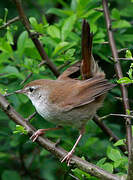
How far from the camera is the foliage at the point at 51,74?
3.54 metres

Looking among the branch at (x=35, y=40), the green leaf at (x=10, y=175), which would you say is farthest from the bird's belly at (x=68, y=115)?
the green leaf at (x=10, y=175)

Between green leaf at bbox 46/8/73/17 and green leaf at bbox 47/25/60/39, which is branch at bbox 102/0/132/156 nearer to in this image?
green leaf at bbox 47/25/60/39

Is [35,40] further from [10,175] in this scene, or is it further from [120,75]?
[10,175]

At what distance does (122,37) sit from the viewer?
13.2 feet

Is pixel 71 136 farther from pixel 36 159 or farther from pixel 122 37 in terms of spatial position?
pixel 122 37

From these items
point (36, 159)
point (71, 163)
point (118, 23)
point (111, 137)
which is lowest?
point (36, 159)

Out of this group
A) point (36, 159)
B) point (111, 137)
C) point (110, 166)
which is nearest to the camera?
point (110, 166)

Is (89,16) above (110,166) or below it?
above

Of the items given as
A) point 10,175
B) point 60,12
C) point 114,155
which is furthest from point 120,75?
point 10,175

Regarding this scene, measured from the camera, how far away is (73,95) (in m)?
3.52

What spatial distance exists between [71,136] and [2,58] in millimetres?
1159

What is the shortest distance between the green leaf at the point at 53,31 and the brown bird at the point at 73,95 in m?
0.36

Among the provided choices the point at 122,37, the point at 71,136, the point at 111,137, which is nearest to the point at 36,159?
the point at 71,136

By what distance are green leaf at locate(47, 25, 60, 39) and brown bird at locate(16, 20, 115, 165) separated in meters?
0.36
